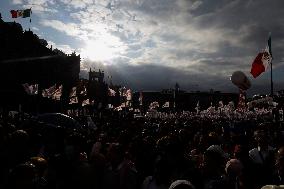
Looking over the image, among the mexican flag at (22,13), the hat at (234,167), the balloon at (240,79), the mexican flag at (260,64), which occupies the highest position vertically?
the mexican flag at (22,13)

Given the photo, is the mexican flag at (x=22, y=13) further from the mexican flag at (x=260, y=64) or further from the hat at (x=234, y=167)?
the hat at (x=234, y=167)

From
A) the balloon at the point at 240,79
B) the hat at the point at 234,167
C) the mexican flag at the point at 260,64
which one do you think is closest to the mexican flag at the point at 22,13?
the mexican flag at the point at 260,64

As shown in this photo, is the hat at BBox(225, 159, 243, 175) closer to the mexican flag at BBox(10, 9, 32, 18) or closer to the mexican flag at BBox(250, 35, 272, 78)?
the mexican flag at BBox(250, 35, 272, 78)

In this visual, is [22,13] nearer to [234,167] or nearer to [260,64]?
[260,64]

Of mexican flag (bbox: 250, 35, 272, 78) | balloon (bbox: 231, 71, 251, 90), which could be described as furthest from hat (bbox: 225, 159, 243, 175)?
mexican flag (bbox: 250, 35, 272, 78)

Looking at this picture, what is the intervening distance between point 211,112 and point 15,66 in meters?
23.2

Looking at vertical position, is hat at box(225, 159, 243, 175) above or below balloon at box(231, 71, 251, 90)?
below

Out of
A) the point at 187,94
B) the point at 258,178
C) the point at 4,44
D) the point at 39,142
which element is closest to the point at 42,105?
the point at 4,44

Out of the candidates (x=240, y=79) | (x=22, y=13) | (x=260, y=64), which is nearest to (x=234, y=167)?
(x=240, y=79)

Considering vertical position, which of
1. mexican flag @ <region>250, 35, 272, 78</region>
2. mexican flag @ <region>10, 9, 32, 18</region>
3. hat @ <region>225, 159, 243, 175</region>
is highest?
mexican flag @ <region>10, 9, 32, 18</region>

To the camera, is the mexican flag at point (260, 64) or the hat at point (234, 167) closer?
the hat at point (234, 167)

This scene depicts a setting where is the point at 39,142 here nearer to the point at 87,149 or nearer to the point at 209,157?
the point at 87,149

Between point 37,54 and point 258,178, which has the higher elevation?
point 37,54

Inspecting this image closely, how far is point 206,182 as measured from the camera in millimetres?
5695
